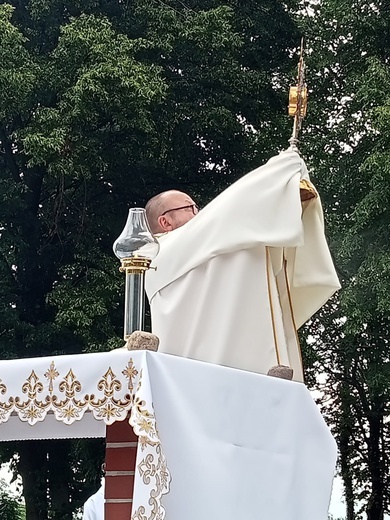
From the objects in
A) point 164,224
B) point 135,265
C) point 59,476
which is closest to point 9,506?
point 59,476

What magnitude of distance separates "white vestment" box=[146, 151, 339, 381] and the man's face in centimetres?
34

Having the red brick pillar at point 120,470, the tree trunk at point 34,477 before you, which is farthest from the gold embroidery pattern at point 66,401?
the tree trunk at point 34,477

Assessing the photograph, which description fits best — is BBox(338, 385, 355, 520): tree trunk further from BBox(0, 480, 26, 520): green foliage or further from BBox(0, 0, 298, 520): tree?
BBox(0, 480, 26, 520): green foliage

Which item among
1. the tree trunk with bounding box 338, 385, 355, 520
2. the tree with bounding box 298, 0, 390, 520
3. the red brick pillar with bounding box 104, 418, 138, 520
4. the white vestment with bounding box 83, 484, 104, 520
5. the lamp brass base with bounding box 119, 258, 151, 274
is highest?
the tree with bounding box 298, 0, 390, 520

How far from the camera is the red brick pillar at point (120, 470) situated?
1962 mm

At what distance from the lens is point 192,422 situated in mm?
1917

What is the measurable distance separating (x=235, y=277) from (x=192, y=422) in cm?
70

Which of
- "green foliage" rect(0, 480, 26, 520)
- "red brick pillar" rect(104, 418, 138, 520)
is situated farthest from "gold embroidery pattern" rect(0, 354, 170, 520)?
"green foliage" rect(0, 480, 26, 520)

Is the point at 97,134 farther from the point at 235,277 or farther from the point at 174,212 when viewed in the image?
the point at 235,277

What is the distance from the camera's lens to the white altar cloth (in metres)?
1.86

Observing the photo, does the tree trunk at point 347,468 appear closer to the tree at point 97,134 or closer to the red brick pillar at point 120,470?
the tree at point 97,134

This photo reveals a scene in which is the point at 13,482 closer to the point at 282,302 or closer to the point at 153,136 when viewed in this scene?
the point at 153,136

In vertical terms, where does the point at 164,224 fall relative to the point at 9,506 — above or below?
below

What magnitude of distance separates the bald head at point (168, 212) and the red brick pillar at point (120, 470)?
1180 mm
